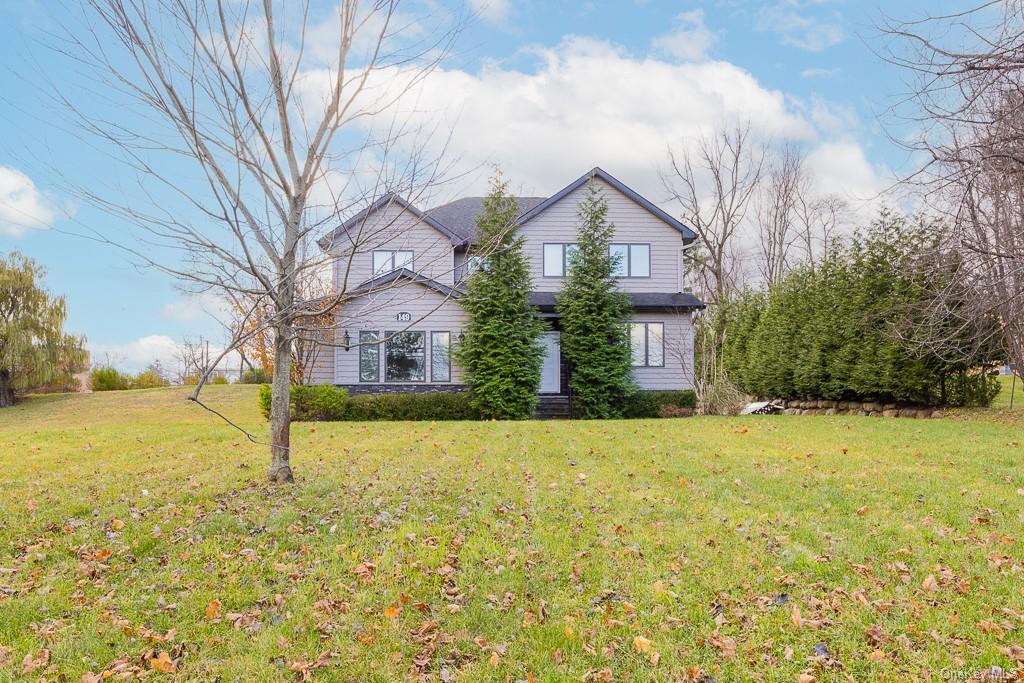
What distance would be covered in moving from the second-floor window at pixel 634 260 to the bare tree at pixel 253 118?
1419 cm

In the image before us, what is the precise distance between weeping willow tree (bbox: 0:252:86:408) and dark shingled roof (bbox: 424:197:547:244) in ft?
57.4

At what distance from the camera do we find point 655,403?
19406 mm

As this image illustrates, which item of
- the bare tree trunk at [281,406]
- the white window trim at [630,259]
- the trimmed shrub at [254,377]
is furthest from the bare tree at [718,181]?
the bare tree trunk at [281,406]

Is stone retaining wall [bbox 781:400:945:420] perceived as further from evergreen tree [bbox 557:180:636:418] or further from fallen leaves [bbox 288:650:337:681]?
fallen leaves [bbox 288:650:337:681]

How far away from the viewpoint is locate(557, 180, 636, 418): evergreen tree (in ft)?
62.0

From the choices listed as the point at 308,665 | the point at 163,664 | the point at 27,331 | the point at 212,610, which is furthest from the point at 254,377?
the point at 308,665

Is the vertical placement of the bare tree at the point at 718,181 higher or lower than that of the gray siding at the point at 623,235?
higher

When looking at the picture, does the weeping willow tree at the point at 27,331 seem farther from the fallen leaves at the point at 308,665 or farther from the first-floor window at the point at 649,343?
the fallen leaves at the point at 308,665

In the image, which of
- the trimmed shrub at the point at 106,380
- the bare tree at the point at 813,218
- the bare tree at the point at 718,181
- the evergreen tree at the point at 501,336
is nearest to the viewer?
the evergreen tree at the point at 501,336

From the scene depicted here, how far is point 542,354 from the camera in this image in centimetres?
1900

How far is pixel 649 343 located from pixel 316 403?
34.9ft

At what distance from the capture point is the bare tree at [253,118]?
268 inches

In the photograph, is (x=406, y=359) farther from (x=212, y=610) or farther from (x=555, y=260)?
(x=212, y=610)

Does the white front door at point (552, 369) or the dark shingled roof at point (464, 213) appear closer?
the white front door at point (552, 369)
